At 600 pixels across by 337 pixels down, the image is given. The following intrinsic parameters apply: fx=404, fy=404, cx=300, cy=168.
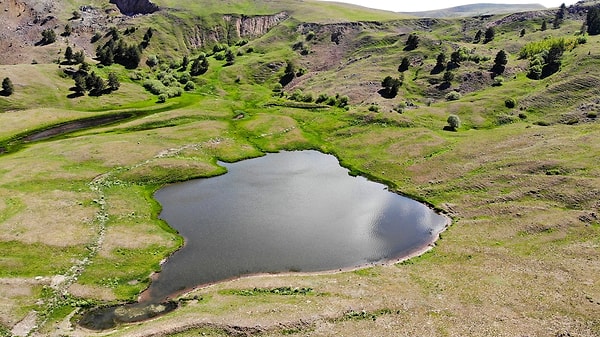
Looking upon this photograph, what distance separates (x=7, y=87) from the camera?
136 meters

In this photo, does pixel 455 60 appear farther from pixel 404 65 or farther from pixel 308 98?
pixel 308 98

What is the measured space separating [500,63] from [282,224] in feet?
409

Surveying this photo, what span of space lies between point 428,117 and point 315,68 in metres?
85.2

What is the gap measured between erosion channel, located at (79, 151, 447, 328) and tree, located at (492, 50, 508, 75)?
92074 millimetres

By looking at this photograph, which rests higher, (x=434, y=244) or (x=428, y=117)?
(x=428, y=117)

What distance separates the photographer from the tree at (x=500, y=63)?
151375 millimetres

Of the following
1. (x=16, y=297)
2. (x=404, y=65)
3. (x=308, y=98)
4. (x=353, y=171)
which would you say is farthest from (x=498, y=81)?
(x=16, y=297)

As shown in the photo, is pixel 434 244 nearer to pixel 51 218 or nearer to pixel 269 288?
pixel 269 288

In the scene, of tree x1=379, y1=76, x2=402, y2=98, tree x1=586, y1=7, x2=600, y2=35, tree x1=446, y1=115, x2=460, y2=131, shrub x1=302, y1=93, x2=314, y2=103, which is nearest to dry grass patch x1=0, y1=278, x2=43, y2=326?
tree x1=446, y1=115, x2=460, y2=131

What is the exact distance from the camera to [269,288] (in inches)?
2060

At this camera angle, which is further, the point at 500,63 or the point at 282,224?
the point at 500,63

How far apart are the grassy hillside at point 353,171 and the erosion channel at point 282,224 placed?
125 inches

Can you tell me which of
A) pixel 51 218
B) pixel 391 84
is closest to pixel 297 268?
pixel 51 218

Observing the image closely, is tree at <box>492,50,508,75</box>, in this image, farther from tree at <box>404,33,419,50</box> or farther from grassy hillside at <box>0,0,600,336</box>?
tree at <box>404,33,419,50</box>
